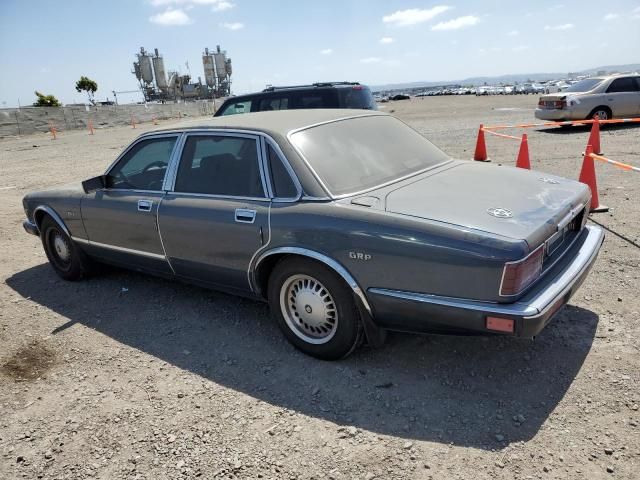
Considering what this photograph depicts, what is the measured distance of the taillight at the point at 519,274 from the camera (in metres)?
2.53

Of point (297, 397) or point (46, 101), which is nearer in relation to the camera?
point (297, 397)

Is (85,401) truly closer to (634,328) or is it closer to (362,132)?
(362,132)

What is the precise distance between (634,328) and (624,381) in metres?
0.71

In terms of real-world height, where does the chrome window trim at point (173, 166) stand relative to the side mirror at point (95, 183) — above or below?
above

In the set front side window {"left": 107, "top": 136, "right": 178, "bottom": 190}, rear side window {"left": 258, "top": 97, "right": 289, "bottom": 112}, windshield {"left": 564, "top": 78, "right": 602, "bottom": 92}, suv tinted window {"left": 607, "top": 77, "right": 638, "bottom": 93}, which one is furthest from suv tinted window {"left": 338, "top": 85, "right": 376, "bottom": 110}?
suv tinted window {"left": 607, "top": 77, "right": 638, "bottom": 93}

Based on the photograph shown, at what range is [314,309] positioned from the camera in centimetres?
328

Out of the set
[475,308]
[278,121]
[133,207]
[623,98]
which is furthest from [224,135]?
[623,98]

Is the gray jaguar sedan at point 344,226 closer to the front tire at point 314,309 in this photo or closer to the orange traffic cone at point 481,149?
the front tire at point 314,309

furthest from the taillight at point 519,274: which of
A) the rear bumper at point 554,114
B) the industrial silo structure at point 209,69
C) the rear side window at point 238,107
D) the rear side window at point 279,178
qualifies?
the industrial silo structure at point 209,69

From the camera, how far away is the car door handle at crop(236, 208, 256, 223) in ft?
11.1

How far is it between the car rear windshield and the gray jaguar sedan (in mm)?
12

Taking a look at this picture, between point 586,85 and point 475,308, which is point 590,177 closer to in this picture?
point 475,308

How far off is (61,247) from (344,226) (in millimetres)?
3637

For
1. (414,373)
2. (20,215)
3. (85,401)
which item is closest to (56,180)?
(20,215)
